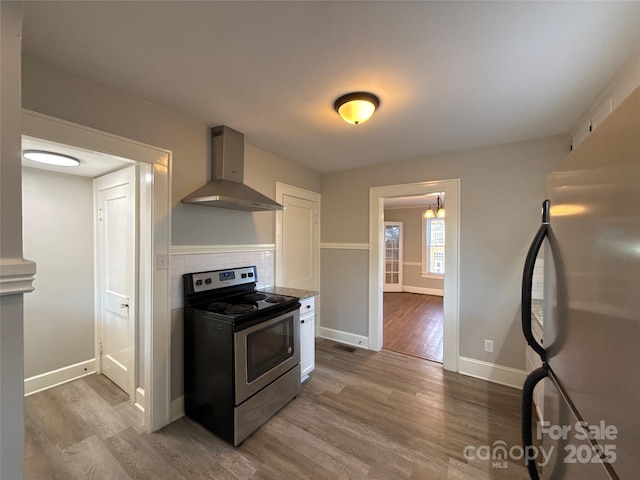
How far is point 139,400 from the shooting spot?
7.13 ft

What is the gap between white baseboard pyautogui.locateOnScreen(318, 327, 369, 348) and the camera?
349cm

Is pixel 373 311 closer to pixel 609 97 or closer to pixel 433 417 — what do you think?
pixel 433 417

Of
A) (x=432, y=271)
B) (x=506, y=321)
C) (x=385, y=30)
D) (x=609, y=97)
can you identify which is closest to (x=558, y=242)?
(x=385, y=30)

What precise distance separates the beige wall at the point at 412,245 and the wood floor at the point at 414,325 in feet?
1.93

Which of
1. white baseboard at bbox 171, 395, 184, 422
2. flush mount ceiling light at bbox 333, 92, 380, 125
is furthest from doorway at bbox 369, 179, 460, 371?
white baseboard at bbox 171, 395, 184, 422

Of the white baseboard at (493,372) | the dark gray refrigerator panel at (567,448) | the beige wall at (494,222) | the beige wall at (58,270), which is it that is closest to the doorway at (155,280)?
the beige wall at (58,270)

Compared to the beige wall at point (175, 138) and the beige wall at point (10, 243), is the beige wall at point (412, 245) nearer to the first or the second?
the beige wall at point (175, 138)

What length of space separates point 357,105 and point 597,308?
163 centimetres

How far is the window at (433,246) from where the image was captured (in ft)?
23.2

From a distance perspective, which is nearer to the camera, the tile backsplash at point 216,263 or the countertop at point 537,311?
the countertop at point 537,311

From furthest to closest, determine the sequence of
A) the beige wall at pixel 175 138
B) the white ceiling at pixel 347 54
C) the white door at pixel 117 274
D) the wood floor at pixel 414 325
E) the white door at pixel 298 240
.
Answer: the wood floor at pixel 414 325 < the white door at pixel 298 240 < the white door at pixel 117 274 < the beige wall at pixel 175 138 < the white ceiling at pixel 347 54

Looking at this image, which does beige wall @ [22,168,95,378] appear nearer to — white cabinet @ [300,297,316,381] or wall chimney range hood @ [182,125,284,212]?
wall chimney range hood @ [182,125,284,212]

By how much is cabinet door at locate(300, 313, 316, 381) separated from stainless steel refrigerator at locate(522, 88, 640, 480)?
6.21ft

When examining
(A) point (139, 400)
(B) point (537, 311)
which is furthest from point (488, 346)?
(A) point (139, 400)
